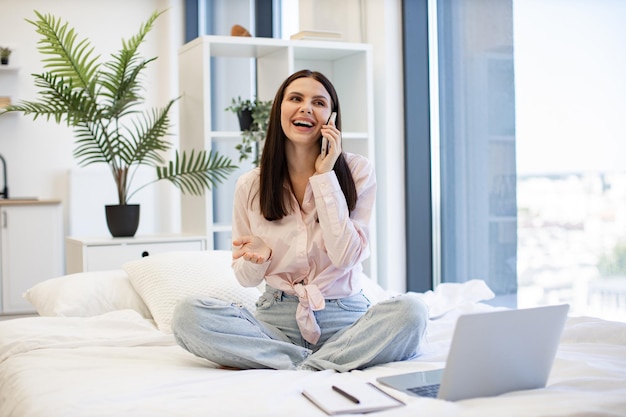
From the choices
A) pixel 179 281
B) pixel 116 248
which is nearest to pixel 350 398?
pixel 179 281

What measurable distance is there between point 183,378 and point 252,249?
47 cm

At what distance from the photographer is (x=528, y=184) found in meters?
3.07

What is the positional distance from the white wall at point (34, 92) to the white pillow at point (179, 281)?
106 inches

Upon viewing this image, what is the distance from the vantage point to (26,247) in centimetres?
473

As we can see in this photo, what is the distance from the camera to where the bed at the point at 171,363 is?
1448 mm

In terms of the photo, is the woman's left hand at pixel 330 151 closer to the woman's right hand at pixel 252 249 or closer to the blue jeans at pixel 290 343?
the woman's right hand at pixel 252 249

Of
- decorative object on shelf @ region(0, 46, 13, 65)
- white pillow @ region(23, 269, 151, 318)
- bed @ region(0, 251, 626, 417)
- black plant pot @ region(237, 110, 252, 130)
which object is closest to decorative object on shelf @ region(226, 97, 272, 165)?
black plant pot @ region(237, 110, 252, 130)

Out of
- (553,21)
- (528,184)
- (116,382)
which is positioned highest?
(553,21)

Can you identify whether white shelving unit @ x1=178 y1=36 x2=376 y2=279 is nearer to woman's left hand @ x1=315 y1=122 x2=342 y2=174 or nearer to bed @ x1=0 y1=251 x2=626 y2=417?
bed @ x1=0 y1=251 x2=626 y2=417

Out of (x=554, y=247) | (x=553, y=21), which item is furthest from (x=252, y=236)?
(x=553, y=21)

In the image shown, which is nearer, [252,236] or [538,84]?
[252,236]

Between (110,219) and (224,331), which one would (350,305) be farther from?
(110,219)

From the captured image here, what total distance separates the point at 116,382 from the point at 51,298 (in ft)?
3.53

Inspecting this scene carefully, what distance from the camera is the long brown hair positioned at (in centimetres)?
212
